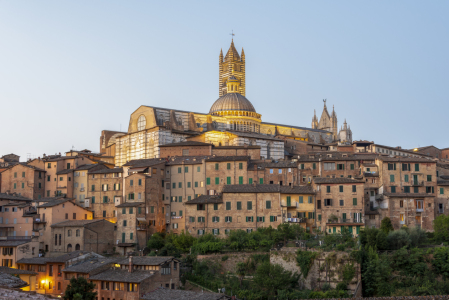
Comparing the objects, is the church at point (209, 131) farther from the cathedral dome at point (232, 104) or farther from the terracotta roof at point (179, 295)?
the terracotta roof at point (179, 295)

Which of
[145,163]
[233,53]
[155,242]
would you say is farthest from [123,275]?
[233,53]

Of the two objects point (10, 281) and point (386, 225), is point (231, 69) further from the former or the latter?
point (10, 281)

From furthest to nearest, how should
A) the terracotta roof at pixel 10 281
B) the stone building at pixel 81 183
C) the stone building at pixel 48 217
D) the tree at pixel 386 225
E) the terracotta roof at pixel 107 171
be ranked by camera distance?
the stone building at pixel 81 183 < the terracotta roof at pixel 107 171 < the stone building at pixel 48 217 < the tree at pixel 386 225 < the terracotta roof at pixel 10 281

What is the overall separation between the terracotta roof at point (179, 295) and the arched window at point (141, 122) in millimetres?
37021

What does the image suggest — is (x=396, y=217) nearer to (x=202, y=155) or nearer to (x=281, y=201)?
(x=281, y=201)

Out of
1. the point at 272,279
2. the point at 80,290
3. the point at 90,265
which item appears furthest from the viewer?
the point at 90,265

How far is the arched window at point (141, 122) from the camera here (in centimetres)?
7853

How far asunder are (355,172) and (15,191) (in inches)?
1365

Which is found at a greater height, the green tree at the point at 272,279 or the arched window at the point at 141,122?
the arched window at the point at 141,122

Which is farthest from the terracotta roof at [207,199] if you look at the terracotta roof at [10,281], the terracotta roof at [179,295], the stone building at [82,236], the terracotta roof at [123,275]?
the terracotta roof at [10,281]

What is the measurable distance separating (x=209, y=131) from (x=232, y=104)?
13.9m

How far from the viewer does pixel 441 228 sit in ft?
169

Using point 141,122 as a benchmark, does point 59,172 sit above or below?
below

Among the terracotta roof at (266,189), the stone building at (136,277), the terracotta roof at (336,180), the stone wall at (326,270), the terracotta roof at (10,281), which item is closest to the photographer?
the stone building at (136,277)
